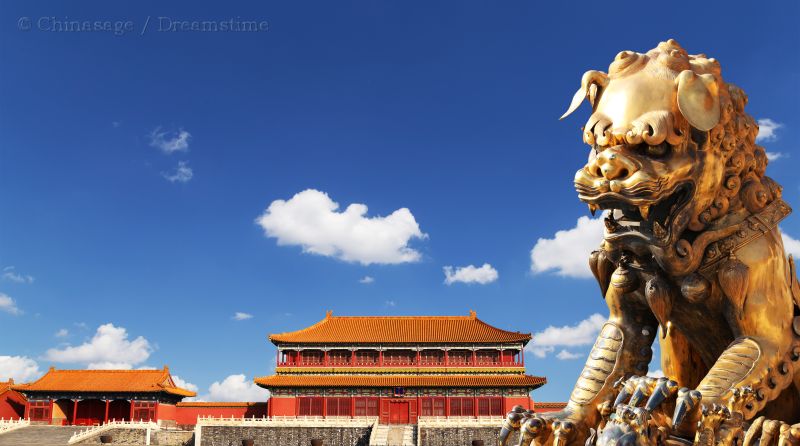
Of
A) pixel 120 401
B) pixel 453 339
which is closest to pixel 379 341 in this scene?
pixel 453 339

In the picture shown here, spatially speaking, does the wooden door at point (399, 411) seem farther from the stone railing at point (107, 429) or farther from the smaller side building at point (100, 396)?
the smaller side building at point (100, 396)

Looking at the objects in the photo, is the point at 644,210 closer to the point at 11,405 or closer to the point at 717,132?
the point at 717,132

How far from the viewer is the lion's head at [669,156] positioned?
9.93 feet

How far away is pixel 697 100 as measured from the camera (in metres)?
3.08

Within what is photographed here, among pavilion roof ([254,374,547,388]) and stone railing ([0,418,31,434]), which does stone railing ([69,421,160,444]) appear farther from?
pavilion roof ([254,374,547,388])

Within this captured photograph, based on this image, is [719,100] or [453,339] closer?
[719,100]

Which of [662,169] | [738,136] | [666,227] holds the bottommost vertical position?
[666,227]

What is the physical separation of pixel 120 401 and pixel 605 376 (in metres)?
40.4

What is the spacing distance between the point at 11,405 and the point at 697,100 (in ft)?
149

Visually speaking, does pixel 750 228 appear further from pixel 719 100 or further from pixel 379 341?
pixel 379 341

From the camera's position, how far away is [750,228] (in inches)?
130

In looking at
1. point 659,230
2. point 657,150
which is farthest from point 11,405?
point 657,150

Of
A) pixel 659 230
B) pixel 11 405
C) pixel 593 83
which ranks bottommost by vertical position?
pixel 11 405

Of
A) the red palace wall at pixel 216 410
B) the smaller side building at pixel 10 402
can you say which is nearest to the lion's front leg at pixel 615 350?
the red palace wall at pixel 216 410
